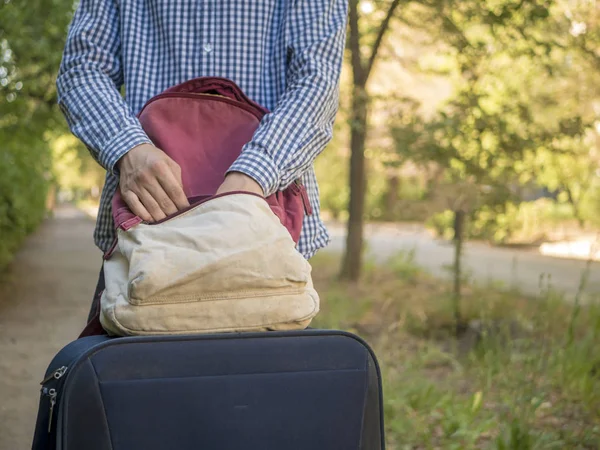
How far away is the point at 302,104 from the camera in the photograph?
6.03 ft

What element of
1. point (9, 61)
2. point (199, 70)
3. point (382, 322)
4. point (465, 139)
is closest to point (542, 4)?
point (465, 139)

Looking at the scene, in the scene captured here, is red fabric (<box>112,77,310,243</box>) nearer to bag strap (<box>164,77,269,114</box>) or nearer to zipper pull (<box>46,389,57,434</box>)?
bag strap (<box>164,77,269,114</box>)

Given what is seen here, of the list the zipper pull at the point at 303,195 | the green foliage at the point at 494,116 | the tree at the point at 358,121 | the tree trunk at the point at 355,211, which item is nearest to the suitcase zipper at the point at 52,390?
the zipper pull at the point at 303,195

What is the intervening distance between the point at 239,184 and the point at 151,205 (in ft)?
0.62

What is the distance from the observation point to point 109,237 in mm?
1926

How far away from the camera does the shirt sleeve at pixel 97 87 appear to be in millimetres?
1753

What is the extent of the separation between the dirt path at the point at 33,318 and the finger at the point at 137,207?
86.1 inches

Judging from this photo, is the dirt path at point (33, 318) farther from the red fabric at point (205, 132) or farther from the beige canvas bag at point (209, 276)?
the beige canvas bag at point (209, 276)

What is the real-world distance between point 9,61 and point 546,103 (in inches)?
213

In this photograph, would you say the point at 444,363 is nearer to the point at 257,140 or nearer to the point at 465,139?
the point at 465,139

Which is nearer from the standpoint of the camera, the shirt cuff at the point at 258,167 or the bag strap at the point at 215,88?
the shirt cuff at the point at 258,167

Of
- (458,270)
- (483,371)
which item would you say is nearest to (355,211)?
(458,270)

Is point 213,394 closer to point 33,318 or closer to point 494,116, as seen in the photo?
point 33,318

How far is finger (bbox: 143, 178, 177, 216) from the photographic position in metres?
1.61
